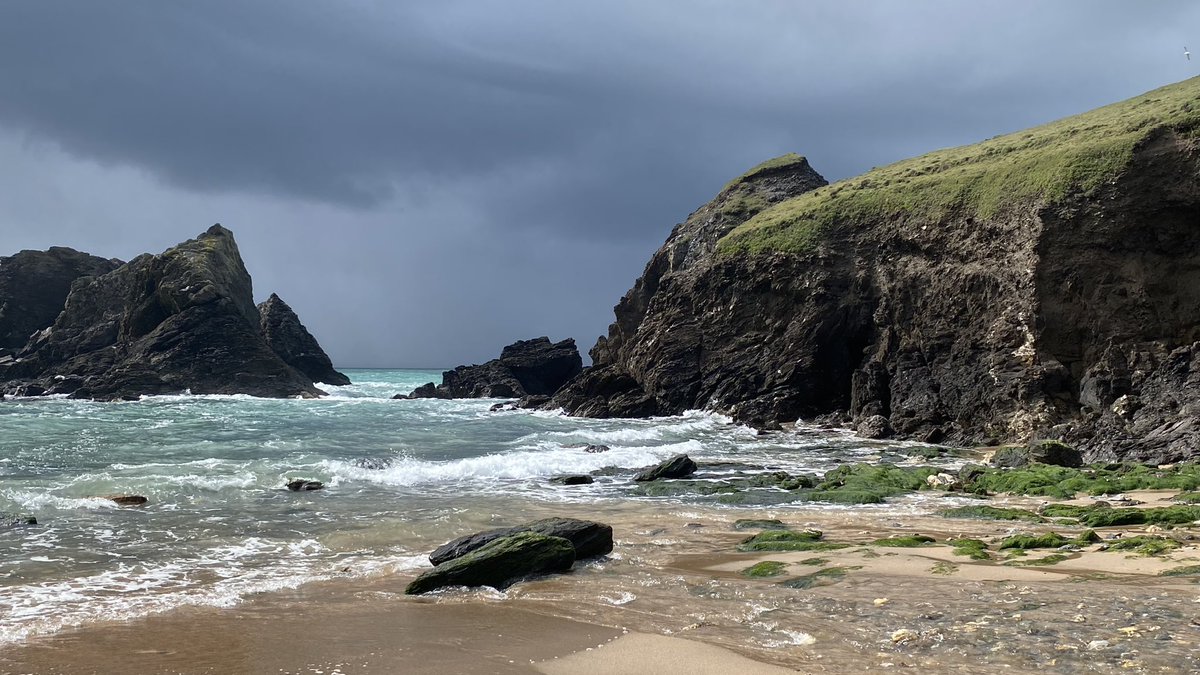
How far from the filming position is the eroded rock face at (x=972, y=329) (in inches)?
1302

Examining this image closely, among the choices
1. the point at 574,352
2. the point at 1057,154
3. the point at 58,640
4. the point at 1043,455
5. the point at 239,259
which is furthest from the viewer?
the point at 239,259

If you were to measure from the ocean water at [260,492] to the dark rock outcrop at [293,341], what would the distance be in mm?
65334

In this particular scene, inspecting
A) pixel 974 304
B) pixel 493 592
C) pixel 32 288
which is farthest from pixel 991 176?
pixel 32 288

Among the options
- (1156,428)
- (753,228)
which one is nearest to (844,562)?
(1156,428)

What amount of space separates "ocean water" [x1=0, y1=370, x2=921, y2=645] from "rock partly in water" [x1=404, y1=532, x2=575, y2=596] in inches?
61.5

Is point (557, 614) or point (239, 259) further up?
point (239, 259)

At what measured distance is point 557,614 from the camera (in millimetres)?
8781

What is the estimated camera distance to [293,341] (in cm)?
10981

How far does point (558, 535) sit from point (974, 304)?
124ft

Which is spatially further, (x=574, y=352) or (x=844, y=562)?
(x=574, y=352)

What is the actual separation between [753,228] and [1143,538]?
2168 inches

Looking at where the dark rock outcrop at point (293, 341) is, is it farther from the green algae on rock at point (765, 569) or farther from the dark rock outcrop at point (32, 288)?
the green algae on rock at point (765, 569)

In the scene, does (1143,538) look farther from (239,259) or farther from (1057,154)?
(239,259)

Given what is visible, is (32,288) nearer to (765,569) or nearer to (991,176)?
(991,176)
